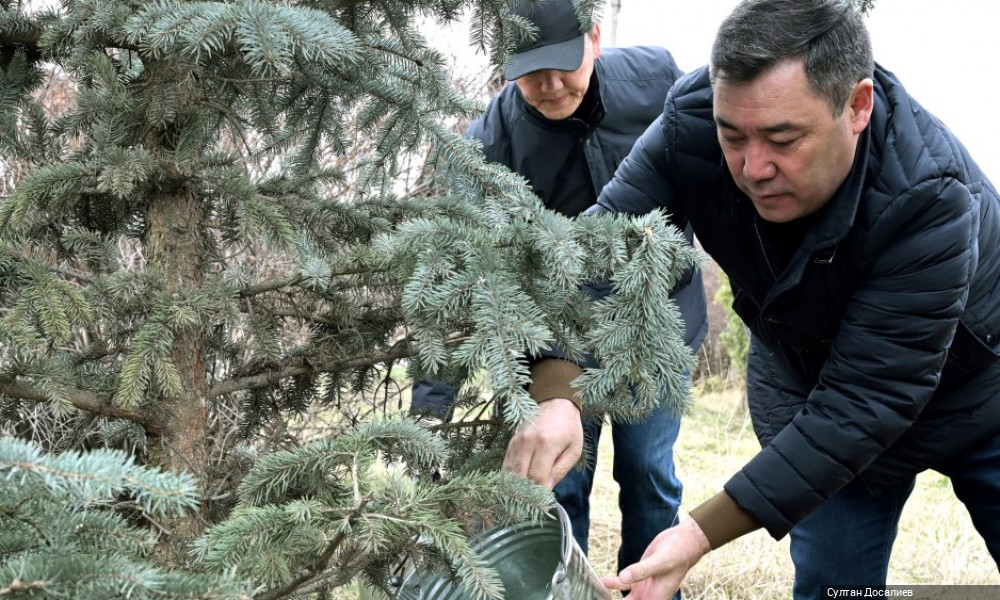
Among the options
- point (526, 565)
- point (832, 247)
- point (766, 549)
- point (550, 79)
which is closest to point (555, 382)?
point (526, 565)

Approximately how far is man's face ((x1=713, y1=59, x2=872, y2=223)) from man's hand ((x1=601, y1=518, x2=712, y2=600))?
0.67 meters

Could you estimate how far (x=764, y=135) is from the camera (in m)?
1.61

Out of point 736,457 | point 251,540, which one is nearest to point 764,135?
point 251,540

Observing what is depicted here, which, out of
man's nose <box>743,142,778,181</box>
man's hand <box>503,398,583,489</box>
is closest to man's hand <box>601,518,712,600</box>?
man's hand <box>503,398,583,489</box>

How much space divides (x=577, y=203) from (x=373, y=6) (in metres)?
0.95

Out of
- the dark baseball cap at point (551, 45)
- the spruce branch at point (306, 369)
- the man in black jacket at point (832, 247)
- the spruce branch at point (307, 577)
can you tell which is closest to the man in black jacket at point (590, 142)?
the dark baseball cap at point (551, 45)

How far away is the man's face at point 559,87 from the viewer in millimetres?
2439

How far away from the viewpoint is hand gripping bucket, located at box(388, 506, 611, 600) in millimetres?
1406

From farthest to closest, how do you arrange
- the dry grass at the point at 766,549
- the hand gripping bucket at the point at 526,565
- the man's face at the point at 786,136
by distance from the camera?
1. the dry grass at the point at 766,549
2. the man's face at the point at 786,136
3. the hand gripping bucket at the point at 526,565

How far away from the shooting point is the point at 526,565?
1.66 m

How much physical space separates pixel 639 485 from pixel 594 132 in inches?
42.8

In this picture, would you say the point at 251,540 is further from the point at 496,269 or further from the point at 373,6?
the point at 373,6

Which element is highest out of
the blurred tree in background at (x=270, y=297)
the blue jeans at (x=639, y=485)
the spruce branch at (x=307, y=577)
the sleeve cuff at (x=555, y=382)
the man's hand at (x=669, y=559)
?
the blurred tree in background at (x=270, y=297)

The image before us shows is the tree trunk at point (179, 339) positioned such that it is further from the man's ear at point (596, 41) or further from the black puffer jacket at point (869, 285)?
the man's ear at point (596, 41)
